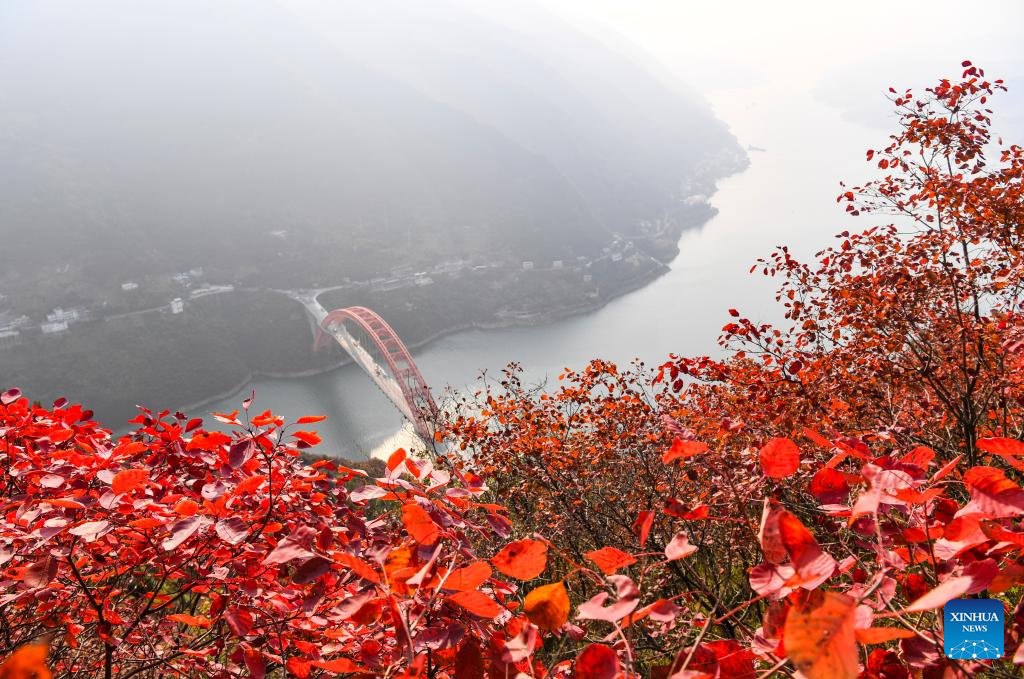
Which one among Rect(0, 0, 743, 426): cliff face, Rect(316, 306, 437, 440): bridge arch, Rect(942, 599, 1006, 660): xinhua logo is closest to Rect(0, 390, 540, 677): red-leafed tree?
Rect(942, 599, 1006, 660): xinhua logo

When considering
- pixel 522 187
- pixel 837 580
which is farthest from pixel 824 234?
pixel 837 580

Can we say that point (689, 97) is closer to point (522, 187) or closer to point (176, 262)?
point (522, 187)

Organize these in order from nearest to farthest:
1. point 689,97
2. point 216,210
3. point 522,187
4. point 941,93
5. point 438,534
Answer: point 438,534
point 941,93
point 216,210
point 522,187
point 689,97

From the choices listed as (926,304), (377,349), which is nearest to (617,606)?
(926,304)

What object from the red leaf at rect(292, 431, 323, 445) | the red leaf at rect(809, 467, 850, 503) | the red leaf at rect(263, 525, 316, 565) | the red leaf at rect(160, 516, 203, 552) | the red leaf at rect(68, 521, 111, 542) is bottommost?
the red leaf at rect(68, 521, 111, 542)

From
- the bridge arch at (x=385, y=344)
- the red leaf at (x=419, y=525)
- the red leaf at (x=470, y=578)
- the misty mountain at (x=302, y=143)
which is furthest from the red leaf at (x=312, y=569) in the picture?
the misty mountain at (x=302, y=143)

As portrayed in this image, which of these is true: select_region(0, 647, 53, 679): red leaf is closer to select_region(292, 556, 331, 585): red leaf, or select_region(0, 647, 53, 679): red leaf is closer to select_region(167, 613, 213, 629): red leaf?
select_region(292, 556, 331, 585): red leaf
